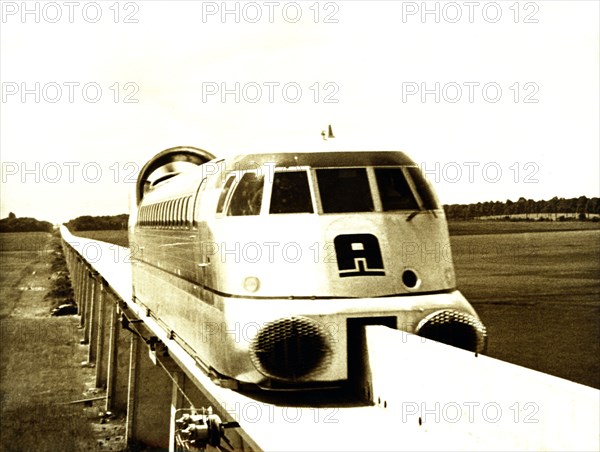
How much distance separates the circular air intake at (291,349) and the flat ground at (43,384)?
27916 mm

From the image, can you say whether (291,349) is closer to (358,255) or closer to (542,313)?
(358,255)

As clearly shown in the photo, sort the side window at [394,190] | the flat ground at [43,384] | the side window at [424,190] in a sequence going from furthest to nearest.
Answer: the flat ground at [43,384] → the side window at [424,190] → the side window at [394,190]

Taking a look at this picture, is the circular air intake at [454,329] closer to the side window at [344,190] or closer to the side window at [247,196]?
the side window at [344,190]

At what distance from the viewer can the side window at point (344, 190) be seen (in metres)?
10.8

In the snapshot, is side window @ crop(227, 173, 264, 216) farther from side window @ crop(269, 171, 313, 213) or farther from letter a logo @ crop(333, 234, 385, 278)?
letter a logo @ crop(333, 234, 385, 278)

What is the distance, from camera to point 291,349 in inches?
396

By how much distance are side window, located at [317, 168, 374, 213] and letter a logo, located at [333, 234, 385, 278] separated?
41cm

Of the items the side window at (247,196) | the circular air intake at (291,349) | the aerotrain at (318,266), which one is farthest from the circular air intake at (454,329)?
the side window at (247,196)

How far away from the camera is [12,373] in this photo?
182 ft

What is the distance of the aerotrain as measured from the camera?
10.1m

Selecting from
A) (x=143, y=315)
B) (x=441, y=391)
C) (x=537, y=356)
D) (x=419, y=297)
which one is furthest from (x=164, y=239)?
(x=537, y=356)

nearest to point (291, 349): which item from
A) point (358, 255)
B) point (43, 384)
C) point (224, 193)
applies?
point (358, 255)

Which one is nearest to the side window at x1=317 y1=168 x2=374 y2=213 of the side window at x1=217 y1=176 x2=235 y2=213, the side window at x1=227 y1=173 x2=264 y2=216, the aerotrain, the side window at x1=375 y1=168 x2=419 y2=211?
the aerotrain

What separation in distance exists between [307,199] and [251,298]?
1412mm
